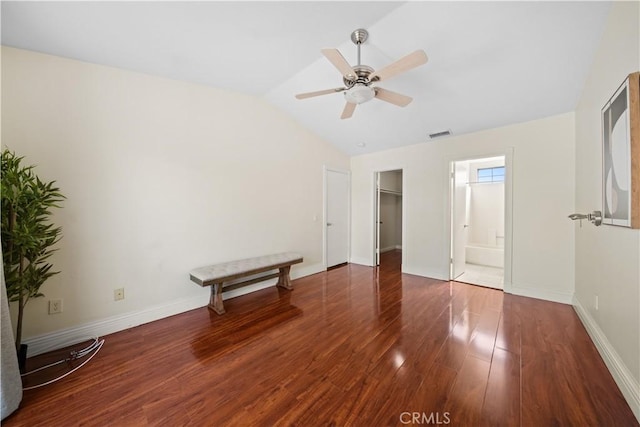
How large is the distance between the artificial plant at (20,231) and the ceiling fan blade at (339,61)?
93.4 inches

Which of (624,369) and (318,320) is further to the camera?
(318,320)

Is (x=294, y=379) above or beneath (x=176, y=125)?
beneath

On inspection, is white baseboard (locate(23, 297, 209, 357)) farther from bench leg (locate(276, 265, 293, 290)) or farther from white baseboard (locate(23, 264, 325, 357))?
bench leg (locate(276, 265, 293, 290))

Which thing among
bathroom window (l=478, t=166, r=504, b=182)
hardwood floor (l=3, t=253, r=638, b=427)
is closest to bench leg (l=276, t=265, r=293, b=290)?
hardwood floor (l=3, t=253, r=638, b=427)

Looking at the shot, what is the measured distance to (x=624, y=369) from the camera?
156cm

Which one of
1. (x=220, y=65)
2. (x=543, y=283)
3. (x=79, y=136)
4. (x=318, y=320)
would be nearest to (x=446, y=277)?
(x=543, y=283)

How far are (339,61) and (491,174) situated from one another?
5295 mm

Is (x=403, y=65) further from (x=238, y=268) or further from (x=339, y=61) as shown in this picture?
(x=238, y=268)

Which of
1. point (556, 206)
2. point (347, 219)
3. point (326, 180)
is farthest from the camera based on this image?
point (347, 219)

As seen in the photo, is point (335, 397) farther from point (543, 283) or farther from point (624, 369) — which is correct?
point (543, 283)

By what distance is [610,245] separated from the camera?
72.2 inches

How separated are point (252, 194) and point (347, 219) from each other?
2359mm

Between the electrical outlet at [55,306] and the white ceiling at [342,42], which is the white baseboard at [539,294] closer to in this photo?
the white ceiling at [342,42]

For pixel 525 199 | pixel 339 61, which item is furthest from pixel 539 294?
pixel 339 61
